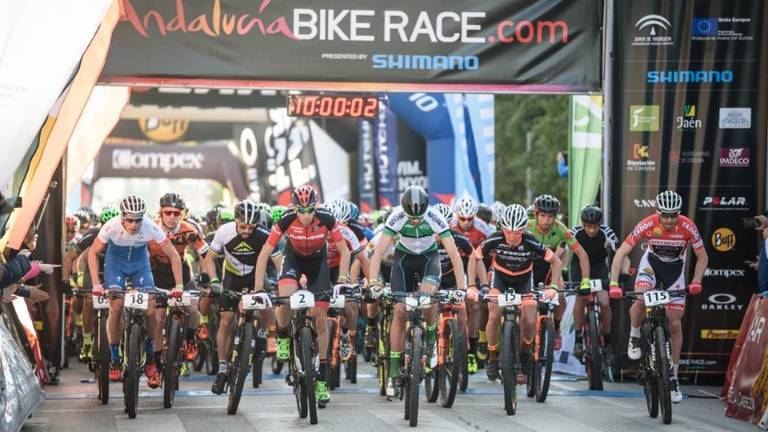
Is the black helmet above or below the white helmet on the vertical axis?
above

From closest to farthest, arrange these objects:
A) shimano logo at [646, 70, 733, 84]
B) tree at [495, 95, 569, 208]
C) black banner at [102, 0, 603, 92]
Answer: black banner at [102, 0, 603, 92], shimano logo at [646, 70, 733, 84], tree at [495, 95, 569, 208]

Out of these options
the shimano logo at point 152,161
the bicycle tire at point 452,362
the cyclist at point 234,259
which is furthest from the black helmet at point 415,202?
the shimano logo at point 152,161

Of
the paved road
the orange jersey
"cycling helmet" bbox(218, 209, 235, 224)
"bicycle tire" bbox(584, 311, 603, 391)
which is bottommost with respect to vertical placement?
the paved road

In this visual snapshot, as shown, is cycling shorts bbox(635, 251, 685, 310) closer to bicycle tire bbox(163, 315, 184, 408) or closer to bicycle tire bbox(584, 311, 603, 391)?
bicycle tire bbox(584, 311, 603, 391)

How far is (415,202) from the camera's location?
1280cm

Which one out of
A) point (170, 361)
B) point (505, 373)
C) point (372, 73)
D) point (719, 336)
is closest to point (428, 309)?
point (505, 373)

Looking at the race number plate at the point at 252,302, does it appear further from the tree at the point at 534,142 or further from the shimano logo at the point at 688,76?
the tree at the point at 534,142

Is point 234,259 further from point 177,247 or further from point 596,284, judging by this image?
point 596,284

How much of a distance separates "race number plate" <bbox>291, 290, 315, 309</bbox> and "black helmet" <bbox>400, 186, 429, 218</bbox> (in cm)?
143

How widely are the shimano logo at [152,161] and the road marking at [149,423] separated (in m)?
33.4

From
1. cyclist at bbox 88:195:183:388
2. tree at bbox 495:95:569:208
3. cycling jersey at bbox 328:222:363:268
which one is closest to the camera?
cyclist at bbox 88:195:183:388

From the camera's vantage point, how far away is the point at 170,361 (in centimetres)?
1297

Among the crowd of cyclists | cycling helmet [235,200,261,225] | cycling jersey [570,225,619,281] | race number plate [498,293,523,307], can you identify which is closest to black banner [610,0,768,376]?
cycling jersey [570,225,619,281]

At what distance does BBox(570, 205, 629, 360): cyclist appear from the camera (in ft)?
51.9
